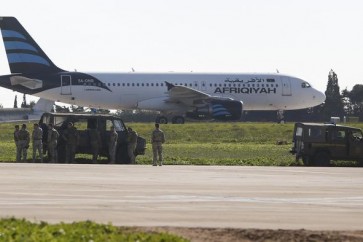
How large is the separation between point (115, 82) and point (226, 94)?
7.92 meters

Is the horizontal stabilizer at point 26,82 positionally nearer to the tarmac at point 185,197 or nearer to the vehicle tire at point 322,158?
the vehicle tire at point 322,158

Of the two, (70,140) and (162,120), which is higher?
(70,140)

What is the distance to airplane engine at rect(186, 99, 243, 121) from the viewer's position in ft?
238

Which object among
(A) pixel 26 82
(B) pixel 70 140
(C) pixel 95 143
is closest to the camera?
(B) pixel 70 140

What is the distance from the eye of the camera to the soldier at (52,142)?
34.8 m

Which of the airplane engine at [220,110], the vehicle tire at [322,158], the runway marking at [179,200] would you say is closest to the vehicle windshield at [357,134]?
the vehicle tire at [322,158]

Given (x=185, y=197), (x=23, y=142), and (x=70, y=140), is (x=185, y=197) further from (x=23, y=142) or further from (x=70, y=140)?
(x=23, y=142)

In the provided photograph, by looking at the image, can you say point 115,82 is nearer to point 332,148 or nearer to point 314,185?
point 332,148

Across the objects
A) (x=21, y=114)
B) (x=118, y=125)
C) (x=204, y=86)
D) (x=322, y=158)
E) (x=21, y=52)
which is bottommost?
(x=21, y=114)

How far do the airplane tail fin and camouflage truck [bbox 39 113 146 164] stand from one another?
115 feet

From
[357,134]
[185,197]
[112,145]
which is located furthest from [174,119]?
[185,197]

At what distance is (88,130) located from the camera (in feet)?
118

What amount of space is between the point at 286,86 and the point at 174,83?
8.03 m

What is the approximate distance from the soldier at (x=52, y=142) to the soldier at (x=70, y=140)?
34 cm
